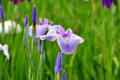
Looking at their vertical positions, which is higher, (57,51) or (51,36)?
(51,36)

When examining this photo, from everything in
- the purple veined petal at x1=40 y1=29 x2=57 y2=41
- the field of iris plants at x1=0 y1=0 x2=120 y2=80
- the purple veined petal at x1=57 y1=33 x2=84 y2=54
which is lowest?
the field of iris plants at x1=0 y1=0 x2=120 y2=80

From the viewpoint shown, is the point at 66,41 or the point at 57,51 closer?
the point at 66,41

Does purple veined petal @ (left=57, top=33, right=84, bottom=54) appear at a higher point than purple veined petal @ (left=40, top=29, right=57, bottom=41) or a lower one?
lower

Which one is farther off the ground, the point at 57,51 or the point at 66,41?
the point at 66,41

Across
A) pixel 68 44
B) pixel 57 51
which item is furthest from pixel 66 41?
pixel 57 51

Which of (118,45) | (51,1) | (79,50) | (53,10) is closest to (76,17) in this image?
(53,10)

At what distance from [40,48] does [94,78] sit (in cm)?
70

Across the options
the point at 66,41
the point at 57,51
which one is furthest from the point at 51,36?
the point at 57,51

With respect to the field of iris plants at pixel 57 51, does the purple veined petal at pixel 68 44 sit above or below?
above

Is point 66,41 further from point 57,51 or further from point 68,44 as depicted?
point 57,51

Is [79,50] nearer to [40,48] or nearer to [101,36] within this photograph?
[101,36]

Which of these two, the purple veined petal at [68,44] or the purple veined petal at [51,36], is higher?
the purple veined petal at [51,36]

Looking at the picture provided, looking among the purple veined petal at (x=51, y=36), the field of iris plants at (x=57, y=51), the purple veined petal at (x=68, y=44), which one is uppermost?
the purple veined petal at (x=51, y=36)

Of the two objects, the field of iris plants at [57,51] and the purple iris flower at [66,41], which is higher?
the purple iris flower at [66,41]
